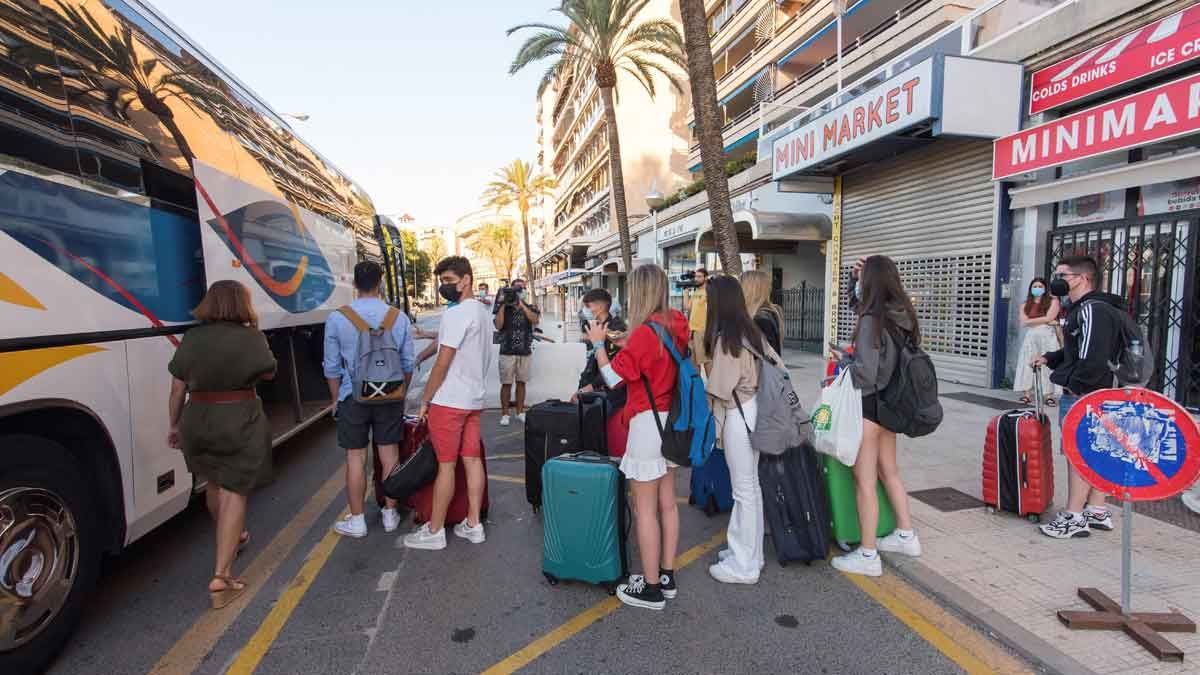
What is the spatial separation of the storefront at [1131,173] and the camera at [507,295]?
7060 millimetres

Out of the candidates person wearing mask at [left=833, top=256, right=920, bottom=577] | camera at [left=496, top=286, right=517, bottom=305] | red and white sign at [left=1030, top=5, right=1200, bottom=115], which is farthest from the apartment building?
person wearing mask at [left=833, top=256, right=920, bottom=577]

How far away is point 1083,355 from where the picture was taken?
3.79 meters

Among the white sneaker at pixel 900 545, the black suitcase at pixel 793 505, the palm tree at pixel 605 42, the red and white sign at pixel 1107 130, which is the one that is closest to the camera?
the black suitcase at pixel 793 505

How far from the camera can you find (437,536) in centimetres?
405

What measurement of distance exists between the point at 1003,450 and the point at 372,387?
172 inches

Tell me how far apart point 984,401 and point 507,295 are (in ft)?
23.0

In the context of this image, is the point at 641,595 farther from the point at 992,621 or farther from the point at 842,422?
the point at 992,621

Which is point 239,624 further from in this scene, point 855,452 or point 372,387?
point 855,452

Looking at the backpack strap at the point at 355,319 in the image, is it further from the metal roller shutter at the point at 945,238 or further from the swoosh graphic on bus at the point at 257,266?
the metal roller shutter at the point at 945,238

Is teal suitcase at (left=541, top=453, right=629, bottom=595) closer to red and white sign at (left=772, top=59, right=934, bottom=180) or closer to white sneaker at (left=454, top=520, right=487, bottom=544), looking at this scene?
white sneaker at (left=454, top=520, right=487, bottom=544)

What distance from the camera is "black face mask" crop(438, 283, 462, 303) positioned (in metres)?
4.08

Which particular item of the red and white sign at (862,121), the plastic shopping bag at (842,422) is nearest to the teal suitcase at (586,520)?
the plastic shopping bag at (842,422)

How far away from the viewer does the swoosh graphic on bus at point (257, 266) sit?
4375mm

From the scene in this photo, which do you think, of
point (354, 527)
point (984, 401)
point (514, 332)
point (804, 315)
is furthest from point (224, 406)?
point (804, 315)
